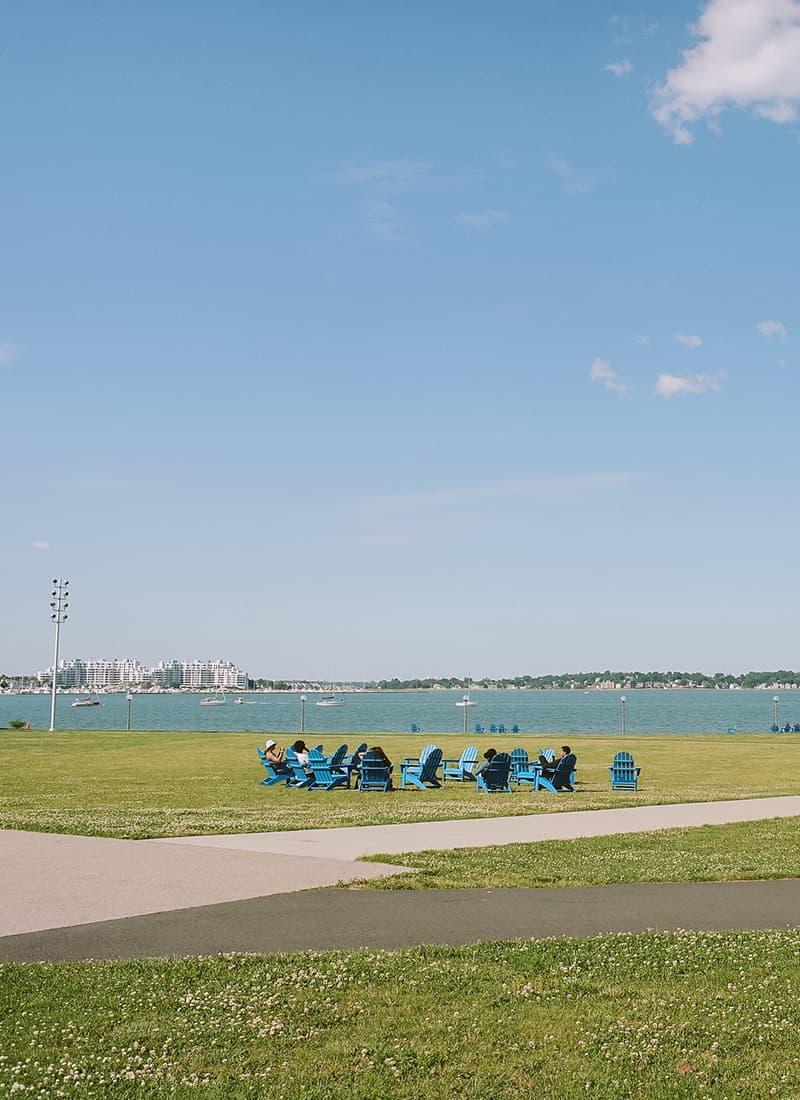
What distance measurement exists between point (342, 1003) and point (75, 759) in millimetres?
31270

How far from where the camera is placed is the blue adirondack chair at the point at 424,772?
26.3 meters

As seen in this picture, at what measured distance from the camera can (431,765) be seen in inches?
1041

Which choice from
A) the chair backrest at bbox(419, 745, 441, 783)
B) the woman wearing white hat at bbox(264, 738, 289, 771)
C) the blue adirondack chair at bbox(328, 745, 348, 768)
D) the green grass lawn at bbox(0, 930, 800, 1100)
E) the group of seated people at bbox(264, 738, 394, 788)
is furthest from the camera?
the blue adirondack chair at bbox(328, 745, 348, 768)

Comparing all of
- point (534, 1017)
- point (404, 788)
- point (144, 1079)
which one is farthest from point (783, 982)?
point (404, 788)

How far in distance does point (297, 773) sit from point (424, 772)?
297cm

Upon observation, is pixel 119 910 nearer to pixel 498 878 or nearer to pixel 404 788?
pixel 498 878

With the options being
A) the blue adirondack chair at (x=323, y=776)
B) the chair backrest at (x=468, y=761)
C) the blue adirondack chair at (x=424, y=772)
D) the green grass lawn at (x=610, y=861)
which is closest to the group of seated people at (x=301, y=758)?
the blue adirondack chair at (x=323, y=776)

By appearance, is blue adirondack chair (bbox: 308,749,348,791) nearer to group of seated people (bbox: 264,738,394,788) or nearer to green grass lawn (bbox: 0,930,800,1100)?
group of seated people (bbox: 264,738,394,788)

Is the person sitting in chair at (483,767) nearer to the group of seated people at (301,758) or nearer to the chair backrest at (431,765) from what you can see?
the chair backrest at (431,765)

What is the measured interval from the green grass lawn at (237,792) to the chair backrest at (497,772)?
59cm

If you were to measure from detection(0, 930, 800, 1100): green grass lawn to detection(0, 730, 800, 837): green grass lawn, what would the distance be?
856 centimetres

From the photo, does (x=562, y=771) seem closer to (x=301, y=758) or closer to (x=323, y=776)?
(x=323, y=776)

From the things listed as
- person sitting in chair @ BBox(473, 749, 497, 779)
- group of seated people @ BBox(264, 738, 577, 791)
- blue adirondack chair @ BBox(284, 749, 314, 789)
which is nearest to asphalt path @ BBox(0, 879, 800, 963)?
person sitting in chair @ BBox(473, 749, 497, 779)

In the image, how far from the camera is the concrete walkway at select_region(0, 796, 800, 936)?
34.1 ft
